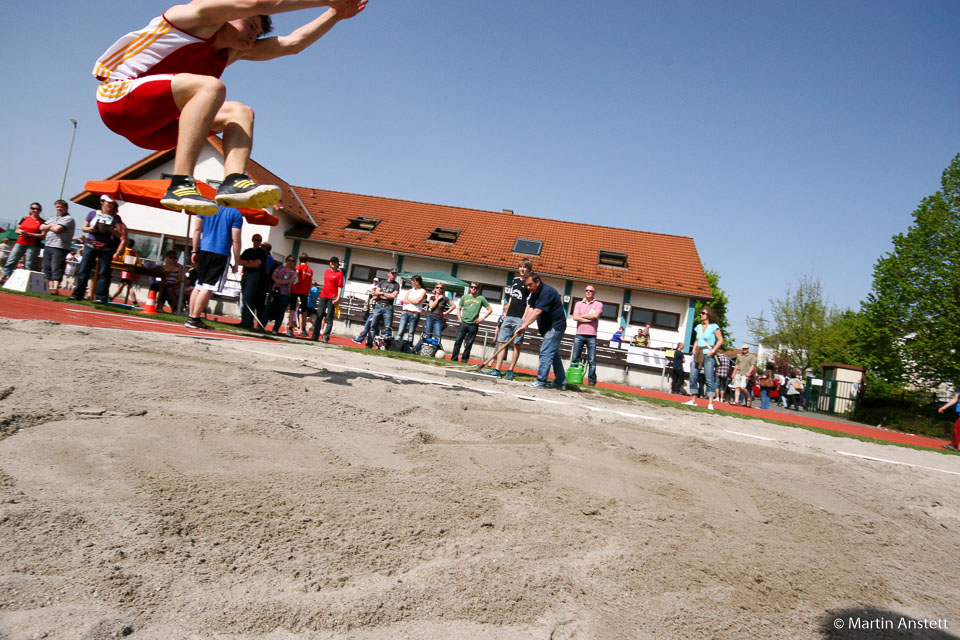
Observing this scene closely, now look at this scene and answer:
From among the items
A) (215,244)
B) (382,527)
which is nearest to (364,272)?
(215,244)

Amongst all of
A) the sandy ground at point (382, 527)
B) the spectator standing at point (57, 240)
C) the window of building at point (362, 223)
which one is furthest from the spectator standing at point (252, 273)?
the window of building at point (362, 223)

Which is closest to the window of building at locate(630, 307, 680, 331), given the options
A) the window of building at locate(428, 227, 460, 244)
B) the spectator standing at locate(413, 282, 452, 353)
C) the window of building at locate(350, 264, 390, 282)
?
the window of building at locate(428, 227, 460, 244)

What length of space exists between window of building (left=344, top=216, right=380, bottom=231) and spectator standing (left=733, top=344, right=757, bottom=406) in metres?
18.0

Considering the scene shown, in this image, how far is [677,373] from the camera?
17.2 meters

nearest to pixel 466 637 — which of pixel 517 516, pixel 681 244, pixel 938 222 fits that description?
pixel 517 516

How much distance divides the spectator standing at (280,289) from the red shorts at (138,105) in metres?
6.24

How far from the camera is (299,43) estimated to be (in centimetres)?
368

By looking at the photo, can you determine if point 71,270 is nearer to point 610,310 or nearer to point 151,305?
point 151,305

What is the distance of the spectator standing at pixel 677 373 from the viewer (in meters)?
17.0

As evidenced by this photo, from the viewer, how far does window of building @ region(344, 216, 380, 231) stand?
27.5m

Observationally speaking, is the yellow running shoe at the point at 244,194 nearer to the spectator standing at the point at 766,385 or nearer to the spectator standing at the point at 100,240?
the spectator standing at the point at 100,240

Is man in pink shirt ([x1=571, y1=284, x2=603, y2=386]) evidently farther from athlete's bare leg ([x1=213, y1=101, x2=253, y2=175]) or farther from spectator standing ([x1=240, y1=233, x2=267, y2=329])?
athlete's bare leg ([x1=213, y1=101, x2=253, y2=175])

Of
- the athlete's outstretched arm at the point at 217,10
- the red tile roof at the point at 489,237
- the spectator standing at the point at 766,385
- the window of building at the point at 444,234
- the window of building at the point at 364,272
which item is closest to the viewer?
the athlete's outstretched arm at the point at 217,10

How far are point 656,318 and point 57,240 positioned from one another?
21255 millimetres
